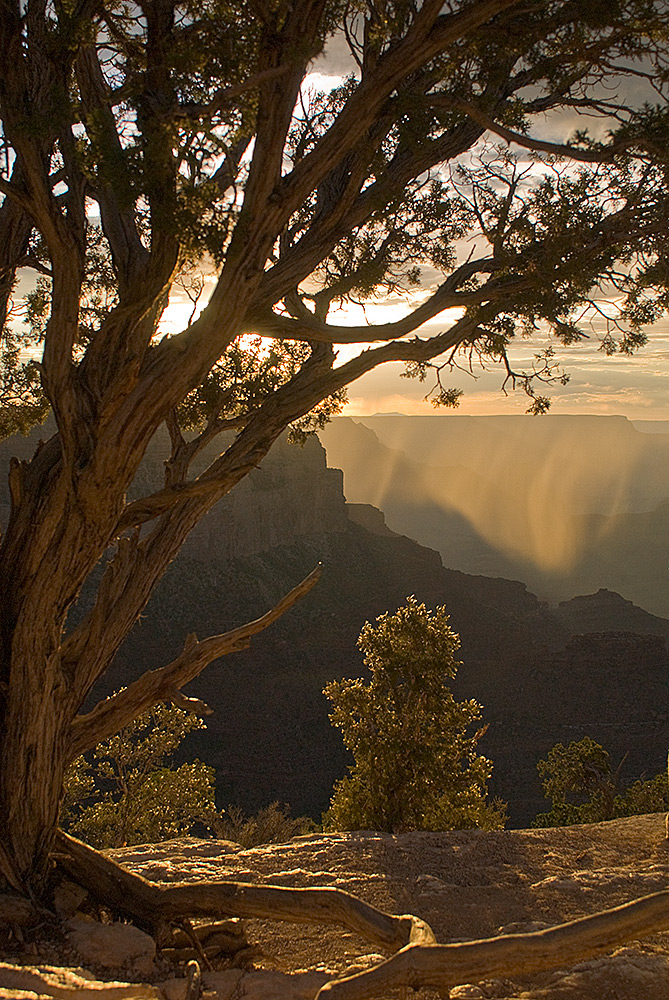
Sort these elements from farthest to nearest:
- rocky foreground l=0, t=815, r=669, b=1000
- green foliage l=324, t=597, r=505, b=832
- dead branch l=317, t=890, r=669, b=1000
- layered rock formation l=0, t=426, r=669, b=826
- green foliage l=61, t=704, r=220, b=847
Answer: layered rock formation l=0, t=426, r=669, b=826 < green foliage l=61, t=704, r=220, b=847 < green foliage l=324, t=597, r=505, b=832 < rocky foreground l=0, t=815, r=669, b=1000 < dead branch l=317, t=890, r=669, b=1000

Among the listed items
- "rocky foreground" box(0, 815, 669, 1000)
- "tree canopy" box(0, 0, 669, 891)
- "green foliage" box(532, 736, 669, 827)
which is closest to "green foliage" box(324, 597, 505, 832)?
"rocky foreground" box(0, 815, 669, 1000)

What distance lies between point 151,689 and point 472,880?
342 cm

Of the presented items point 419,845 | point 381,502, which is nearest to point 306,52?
point 419,845

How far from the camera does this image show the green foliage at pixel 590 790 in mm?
14102

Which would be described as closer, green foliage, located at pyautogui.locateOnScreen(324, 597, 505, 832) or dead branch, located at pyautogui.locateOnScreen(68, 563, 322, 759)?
dead branch, located at pyautogui.locateOnScreen(68, 563, 322, 759)

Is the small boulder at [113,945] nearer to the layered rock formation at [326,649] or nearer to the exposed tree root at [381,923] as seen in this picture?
the exposed tree root at [381,923]

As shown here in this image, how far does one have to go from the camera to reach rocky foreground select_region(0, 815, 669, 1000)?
3.44 metres

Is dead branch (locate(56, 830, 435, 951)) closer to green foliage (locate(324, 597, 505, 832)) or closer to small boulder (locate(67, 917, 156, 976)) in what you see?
small boulder (locate(67, 917, 156, 976))

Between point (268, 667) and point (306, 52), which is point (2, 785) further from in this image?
point (268, 667)

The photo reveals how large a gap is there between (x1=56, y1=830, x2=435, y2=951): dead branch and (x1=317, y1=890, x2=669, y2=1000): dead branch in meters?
0.57

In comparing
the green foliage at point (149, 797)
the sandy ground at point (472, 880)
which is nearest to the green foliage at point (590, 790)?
the sandy ground at point (472, 880)

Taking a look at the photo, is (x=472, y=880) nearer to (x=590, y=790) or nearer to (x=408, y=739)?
(x=408, y=739)

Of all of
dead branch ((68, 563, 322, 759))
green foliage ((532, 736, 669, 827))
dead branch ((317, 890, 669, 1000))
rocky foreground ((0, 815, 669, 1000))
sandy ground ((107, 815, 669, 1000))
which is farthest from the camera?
green foliage ((532, 736, 669, 827))

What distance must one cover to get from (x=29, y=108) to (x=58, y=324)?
1.10m
